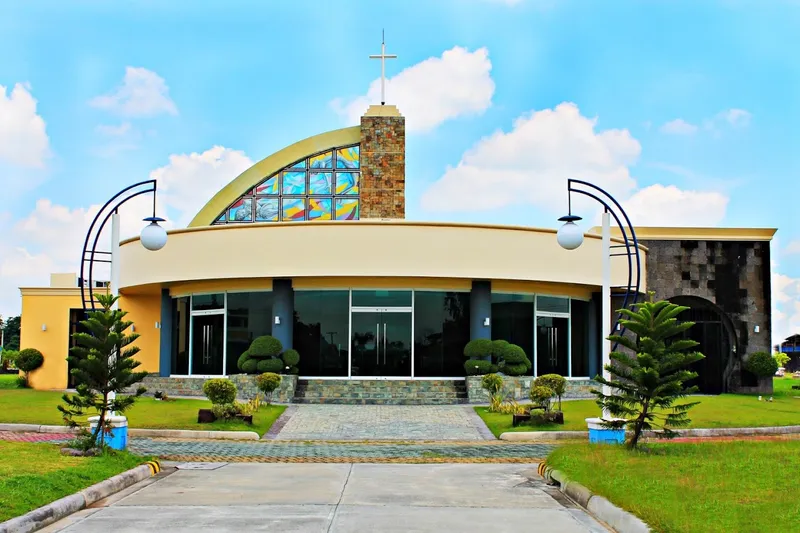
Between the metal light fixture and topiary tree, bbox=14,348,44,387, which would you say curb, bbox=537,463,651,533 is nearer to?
the metal light fixture

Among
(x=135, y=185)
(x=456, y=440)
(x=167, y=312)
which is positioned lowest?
(x=456, y=440)

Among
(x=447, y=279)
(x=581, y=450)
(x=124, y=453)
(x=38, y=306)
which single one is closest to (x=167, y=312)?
(x=38, y=306)

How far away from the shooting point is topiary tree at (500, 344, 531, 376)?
2555 centimetres

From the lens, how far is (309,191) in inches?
1453

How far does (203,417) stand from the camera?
19.5 metres

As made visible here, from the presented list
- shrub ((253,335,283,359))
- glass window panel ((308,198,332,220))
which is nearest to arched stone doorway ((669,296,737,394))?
glass window panel ((308,198,332,220))

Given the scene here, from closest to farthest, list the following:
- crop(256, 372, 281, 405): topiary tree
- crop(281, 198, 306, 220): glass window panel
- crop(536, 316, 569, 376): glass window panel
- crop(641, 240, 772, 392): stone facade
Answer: crop(256, 372, 281, 405): topiary tree → crop(536, 316, 569, 376): glass window panel → crop(641, 240, 772, 392): stone facade → crop(281, 198, 306, 220): glass window panel

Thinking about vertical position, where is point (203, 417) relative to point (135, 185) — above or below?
below

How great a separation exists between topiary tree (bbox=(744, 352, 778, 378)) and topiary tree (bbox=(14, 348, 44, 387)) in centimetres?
2602

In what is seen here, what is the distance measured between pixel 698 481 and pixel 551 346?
1845 centimetres

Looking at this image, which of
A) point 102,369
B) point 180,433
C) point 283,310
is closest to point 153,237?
point 102,369

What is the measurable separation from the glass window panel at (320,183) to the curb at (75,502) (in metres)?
24.7

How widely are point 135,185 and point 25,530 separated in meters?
8.47

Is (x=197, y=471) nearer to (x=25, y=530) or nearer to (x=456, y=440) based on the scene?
(x=25, y=530)
